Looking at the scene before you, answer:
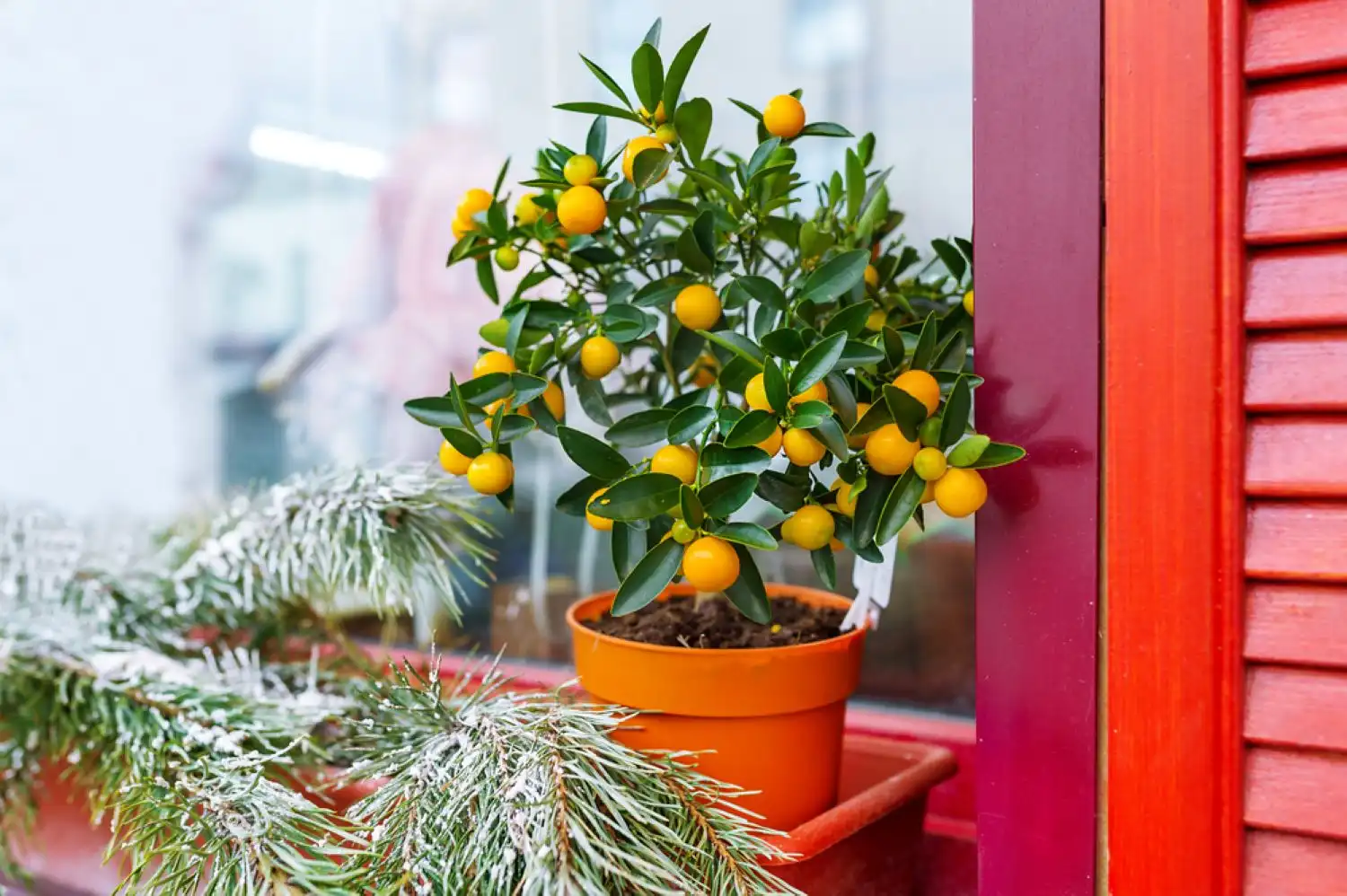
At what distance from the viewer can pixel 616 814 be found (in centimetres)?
48

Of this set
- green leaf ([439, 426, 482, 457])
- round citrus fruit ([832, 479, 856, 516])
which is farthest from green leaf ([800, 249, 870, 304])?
green leaf ([439, 426, 482, 457])

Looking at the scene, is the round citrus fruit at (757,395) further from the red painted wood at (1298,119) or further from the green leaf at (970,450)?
the red painted wood at (1298,119)

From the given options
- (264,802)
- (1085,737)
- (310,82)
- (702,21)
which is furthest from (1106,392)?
(310,82)

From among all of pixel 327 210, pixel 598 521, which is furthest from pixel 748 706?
pixel 327 210

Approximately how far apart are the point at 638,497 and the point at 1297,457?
0.31 metres

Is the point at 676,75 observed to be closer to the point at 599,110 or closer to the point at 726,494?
the point at 599,110

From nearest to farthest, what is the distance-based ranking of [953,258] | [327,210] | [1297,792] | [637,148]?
1. [1297,792]
2. [637,148]
3. [953,258]
4. [327,210]

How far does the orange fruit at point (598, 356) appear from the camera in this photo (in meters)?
0.59

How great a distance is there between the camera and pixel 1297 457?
46 cm

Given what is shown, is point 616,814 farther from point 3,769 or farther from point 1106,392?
point 3,769

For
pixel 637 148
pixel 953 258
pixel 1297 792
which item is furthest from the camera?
pixel 953 258

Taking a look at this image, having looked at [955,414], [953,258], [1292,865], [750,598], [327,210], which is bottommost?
[1292,865]

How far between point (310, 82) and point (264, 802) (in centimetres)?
98

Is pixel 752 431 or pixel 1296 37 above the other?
pixel 1296 37
